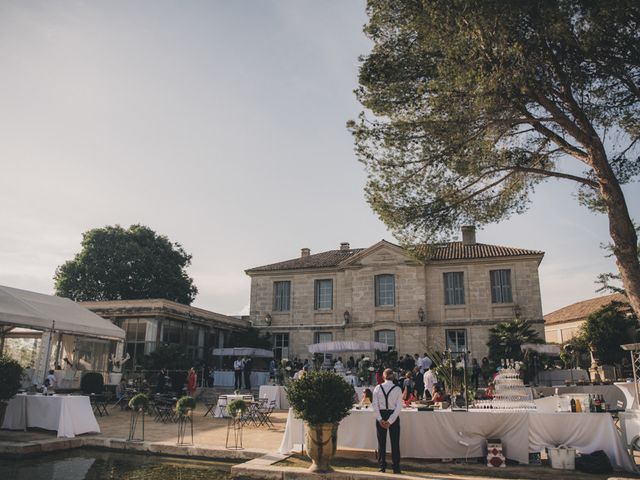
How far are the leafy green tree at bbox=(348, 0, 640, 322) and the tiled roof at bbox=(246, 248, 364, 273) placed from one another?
14.4 meters

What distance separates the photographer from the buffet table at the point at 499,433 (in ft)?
23.9

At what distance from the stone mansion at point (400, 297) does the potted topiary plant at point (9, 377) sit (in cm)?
1561

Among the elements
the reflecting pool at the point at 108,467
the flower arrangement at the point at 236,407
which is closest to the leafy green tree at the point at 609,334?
the flower arrangement at the point at 236,407

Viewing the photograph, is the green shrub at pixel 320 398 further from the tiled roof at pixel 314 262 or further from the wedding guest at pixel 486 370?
the tiled roof at pixel 314 262

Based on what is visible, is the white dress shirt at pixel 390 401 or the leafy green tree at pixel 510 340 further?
the leafy green tree at pixel 510 340

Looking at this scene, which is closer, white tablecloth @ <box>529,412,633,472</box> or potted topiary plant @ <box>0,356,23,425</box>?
white tablecloth @ <box>529,412,633,472</box>

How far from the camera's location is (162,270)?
33.8 meters

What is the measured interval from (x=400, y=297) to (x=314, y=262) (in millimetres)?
5223

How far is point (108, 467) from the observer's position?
25.9ft

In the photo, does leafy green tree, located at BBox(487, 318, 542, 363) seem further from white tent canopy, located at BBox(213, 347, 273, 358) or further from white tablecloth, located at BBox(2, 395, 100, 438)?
white tablecloth, located at BBox(2, 395, 100, 438)

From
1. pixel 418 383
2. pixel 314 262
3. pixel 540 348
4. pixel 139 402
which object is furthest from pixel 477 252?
pixel 139 402

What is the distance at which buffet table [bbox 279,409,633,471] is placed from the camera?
7281mm

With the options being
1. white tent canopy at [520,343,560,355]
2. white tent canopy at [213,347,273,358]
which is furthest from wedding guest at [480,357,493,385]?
white tent canopy at [213,347,273,358]

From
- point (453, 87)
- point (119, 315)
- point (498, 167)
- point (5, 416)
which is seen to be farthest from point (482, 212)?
point (119, 315)
